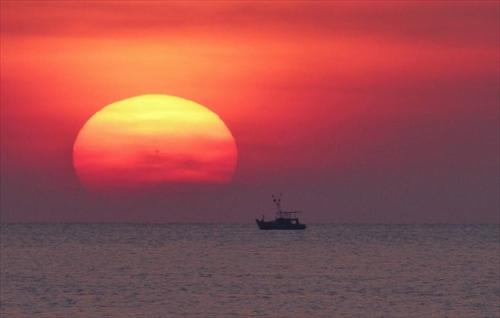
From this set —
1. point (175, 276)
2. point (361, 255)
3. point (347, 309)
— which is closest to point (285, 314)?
point (347, 309)

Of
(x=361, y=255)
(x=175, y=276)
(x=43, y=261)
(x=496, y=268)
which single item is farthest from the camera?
(x=361, y=255)

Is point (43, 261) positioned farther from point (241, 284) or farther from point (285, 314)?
point (285, 314)

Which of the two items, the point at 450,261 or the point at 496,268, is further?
the point at 450,261

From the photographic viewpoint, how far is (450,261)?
15775cm

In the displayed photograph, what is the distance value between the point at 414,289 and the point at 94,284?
28.3 m

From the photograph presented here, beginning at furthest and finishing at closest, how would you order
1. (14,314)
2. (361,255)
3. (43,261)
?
(361,255), (43,261), (14,314)

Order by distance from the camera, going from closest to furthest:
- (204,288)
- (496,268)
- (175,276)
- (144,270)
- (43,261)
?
1. (204,288)
2. (175,276)
3. (144,270)
4. (496,268)
5. (43,261)

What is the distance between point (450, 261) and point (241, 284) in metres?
55.8

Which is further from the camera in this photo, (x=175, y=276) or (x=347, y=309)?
(x=175, y=276)

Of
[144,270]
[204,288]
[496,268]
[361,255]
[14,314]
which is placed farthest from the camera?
[361,255]

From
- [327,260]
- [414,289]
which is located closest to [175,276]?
[414,289]

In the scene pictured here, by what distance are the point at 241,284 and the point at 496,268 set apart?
44.4 meters

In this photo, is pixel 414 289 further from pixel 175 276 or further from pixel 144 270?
pixel 144 270

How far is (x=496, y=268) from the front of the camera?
466 ft
